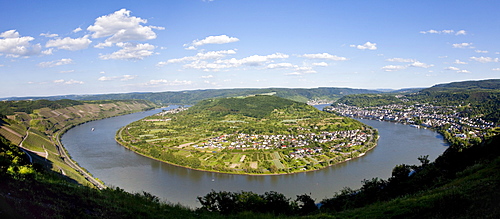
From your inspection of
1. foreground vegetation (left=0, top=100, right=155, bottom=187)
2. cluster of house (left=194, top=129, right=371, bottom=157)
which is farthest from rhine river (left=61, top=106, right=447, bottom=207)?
cluster of house (left=194, top=129, right=371, bottom=157)

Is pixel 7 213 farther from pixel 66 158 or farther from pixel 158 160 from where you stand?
pixel 66 158

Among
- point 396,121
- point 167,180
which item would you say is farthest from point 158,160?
point 396,121

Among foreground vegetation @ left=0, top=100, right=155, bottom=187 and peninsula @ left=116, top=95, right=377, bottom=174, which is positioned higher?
foreground vegetation @ left=0, top=100, right=155, bottom=187

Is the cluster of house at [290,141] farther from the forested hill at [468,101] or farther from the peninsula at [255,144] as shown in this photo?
the forested hill at [468,101]

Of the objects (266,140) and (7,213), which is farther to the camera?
(266,140)

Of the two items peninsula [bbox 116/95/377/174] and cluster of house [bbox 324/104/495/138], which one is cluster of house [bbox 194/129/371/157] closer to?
peninsula [bbox 116/95/377/174]

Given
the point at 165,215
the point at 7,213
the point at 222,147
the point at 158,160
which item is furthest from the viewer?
the point at 222,147

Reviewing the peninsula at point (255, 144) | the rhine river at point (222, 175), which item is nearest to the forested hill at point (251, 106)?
the peninsula at point (255, 144)

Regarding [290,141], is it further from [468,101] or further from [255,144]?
[468,101]
